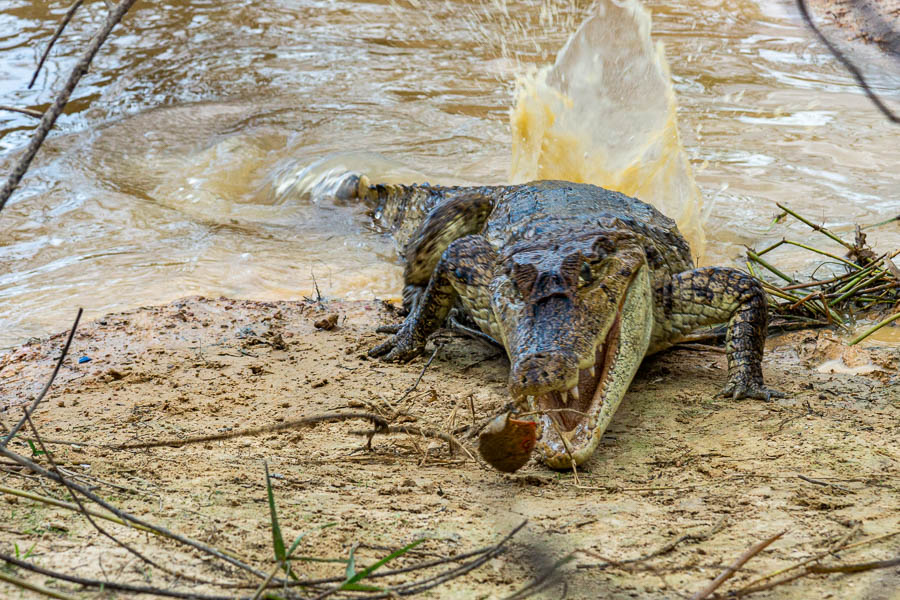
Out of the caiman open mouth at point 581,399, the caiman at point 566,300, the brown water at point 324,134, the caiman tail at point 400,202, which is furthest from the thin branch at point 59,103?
the caiman tail at point 400,202

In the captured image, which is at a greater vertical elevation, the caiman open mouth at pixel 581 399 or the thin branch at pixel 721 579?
the thin branch at pixel 721 579

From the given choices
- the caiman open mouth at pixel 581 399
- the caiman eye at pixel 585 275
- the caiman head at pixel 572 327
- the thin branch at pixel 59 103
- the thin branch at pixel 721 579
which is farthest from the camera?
the caiman eye at pixel 585 275

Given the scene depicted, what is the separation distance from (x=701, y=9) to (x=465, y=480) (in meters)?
12.7

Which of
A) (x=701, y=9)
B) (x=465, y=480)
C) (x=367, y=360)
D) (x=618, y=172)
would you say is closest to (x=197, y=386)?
(x=367, y=360)

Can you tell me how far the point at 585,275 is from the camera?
3.22m

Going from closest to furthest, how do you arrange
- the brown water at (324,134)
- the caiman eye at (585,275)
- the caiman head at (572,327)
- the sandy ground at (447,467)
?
1. the sandy ground at (447,467)
2. the caiman head at (572,327)
3. the caiman eye at (585,275)
4. the brown water at (324,134)

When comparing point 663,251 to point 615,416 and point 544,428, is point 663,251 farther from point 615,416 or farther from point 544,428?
point 544,428

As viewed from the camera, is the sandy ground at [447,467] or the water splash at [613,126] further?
the water splash at [613,126]

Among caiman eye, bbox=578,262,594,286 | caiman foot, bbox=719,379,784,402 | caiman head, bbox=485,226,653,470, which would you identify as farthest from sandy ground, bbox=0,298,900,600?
caiman eye, bbox=578,262,594,286

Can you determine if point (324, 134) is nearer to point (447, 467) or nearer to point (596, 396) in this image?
point (596, 396)

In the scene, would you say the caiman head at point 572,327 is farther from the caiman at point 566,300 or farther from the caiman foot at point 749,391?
the caiman foot at point 749,391

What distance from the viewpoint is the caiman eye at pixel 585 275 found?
3.19 m

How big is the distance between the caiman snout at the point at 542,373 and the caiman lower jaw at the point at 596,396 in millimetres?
89

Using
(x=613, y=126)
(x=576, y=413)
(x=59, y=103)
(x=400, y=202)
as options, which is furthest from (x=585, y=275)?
(x=613, y=126)
